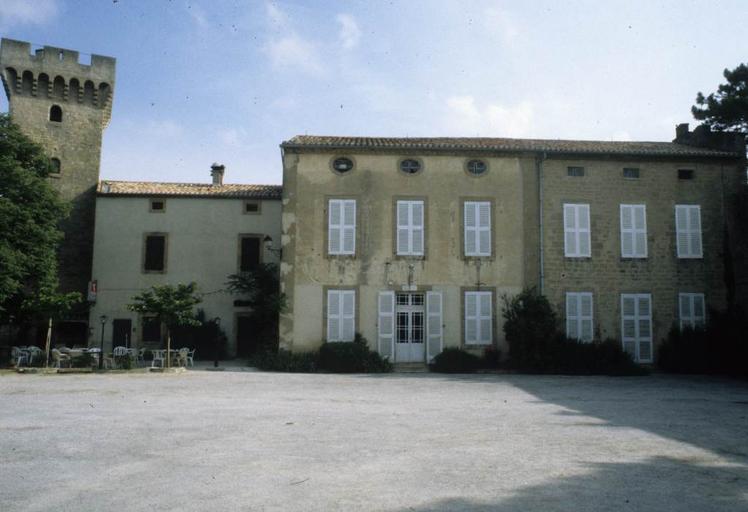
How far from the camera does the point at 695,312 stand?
1861 centimetres

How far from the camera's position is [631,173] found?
62.9ft

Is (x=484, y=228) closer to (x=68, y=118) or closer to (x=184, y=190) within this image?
(x=184, y=190)

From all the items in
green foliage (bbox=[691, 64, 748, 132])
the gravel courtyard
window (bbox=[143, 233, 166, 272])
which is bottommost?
the gravel courtyard

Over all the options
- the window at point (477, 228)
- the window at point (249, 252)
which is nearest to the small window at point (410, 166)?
the window at point (477, 228)

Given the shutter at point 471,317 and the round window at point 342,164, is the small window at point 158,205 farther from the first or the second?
the shutter at point 471,317

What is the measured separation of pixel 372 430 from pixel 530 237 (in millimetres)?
12428

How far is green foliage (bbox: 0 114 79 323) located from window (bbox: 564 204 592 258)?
1563 centimetres

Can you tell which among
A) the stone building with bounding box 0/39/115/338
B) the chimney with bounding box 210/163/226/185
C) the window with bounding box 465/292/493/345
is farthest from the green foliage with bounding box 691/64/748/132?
the stone building with bounding box 0/39/115/338

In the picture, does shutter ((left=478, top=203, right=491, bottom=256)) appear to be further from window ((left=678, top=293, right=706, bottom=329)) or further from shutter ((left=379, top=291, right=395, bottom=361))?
window ((left=678, top=293, right=706, bottom=329))

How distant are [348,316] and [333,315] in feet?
1.53

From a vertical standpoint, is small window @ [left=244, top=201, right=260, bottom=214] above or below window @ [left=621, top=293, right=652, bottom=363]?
above

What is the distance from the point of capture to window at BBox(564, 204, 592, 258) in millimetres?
18672

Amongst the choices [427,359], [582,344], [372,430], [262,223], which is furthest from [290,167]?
[372,430]

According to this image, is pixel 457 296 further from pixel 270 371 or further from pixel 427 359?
pixel 270 371
